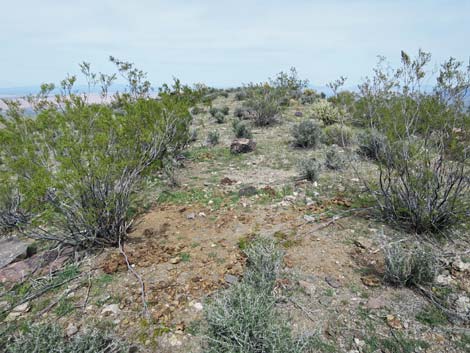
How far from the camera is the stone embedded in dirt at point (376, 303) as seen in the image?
2.47m

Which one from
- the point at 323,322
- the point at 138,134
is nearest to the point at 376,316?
the point at 323,322

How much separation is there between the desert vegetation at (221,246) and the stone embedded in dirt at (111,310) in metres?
0.02

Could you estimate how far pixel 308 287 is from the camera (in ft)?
9.00

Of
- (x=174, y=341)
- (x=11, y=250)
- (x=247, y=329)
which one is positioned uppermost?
(x=247, y=329)

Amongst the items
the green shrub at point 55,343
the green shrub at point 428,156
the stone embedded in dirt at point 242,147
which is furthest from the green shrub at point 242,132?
the green shrub at point 55,343

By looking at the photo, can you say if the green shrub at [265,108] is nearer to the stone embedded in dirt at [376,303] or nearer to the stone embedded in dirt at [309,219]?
the stone embedded in dirt at [309,219]

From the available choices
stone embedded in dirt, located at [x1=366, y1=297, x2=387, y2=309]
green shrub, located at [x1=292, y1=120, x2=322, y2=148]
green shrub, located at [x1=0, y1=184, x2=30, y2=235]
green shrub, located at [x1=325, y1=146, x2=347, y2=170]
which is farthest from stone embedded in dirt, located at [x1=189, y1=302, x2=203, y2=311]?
green shrub, located at [x1=292, y1=120, x2=322, y2=148]

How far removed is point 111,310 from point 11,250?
2198 millimetres

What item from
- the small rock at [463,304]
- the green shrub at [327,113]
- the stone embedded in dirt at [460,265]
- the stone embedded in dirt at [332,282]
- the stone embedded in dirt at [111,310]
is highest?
the green shrub at [327,113]

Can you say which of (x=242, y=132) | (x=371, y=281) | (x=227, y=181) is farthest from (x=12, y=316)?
(x=242, y=132)

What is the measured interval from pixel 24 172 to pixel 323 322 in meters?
3.53

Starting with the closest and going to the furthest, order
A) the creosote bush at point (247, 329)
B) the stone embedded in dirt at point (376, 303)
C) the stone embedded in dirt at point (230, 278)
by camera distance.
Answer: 1. the creosote bush at point (247, 329)
2. the stone embedded in dirt at point (376, 303)
3. the stone embedded in dirt at point (230, 278)

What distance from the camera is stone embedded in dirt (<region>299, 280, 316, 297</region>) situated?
2683 millimetres

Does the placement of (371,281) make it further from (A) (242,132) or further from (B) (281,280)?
(A) (242,132)
